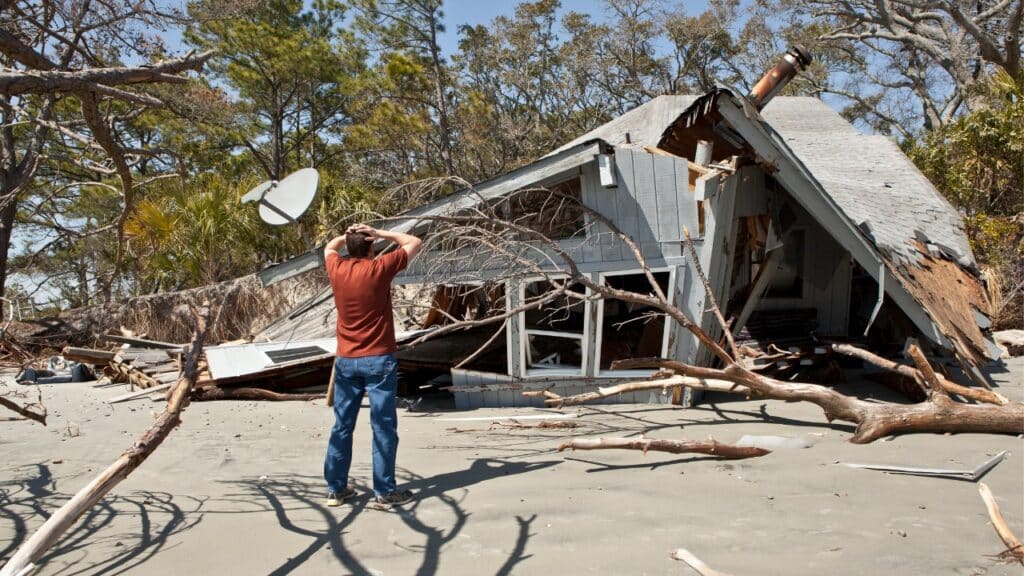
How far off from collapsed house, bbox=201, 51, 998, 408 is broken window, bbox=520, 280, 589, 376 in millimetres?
49

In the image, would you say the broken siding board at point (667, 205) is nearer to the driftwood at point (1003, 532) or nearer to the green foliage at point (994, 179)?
the driftwood at point (1003, 532)

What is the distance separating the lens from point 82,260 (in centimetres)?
2802

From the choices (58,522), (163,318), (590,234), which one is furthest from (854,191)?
(163,318)

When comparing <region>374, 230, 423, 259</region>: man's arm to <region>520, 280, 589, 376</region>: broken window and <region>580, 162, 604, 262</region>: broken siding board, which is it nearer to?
<region>520, 280, 589, 376</region>: broken window

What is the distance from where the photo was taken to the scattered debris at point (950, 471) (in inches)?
167

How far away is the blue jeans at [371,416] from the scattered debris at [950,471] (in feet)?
10.9

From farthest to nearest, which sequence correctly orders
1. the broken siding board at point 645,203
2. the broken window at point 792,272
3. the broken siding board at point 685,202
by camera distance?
1. the broken window at point 792,272
2. the broken siding board at point 645,203
3. the broken siding board at point 685,202

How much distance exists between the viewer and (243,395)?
30.7 feet

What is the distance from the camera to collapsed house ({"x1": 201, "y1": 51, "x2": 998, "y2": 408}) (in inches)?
284

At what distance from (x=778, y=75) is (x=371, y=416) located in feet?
24.0

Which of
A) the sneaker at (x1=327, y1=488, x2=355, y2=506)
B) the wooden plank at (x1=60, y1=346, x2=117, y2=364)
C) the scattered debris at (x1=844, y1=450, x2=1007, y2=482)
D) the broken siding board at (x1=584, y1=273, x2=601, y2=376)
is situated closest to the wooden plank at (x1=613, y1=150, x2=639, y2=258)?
the broken siding board at (x1=584, y1=273, x2=601, y2=376)

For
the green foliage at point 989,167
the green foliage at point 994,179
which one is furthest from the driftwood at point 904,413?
the green foliage at point 989,167

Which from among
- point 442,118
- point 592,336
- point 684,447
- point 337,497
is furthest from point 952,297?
point 442,118

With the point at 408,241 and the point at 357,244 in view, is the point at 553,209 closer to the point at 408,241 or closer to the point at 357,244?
the point at 408,241
